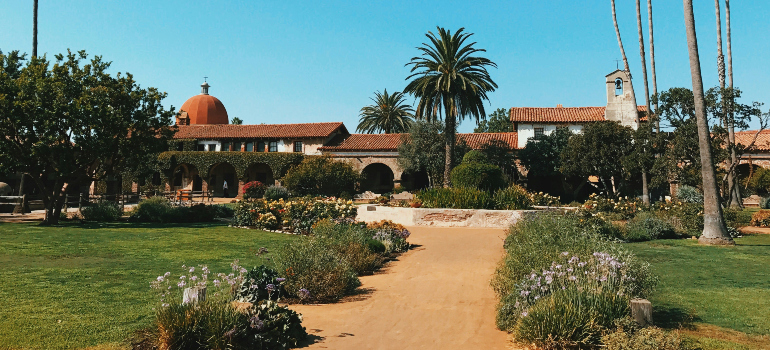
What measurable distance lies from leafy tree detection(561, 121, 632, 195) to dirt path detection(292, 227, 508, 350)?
22.2 meters

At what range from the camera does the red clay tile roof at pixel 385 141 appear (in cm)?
3945

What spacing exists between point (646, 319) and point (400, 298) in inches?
135

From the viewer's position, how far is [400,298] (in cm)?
764

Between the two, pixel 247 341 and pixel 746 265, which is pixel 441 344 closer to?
pixel 247 341

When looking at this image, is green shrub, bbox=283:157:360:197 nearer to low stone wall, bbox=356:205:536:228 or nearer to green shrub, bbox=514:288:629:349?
low stone wall, bbox=356:205:536:228

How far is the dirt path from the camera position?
5.62m

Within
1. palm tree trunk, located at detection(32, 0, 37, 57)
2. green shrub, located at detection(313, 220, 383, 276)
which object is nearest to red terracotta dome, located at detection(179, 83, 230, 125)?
palm tree trunk, located at detection(32, 0, 37, 57)

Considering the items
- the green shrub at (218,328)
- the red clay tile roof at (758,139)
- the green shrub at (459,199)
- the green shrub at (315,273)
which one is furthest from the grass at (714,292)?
the red clay tile roof at (758,139)

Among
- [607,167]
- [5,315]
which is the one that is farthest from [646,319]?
[607,167]

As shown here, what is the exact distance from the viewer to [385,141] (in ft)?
135

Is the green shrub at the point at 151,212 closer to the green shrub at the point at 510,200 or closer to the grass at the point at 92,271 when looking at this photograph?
the grass at the point at 92,271

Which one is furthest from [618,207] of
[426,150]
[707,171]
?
[426,150]

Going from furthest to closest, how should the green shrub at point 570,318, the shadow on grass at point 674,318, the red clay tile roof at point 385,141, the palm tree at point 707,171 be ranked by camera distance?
the red clay tile roof at point 385,141
the palm tree at point 707,171
the shadow on grass at point 674,318
the green shrub at point 570,318

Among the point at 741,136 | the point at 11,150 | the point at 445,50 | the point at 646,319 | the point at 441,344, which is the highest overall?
the point at 445,50
